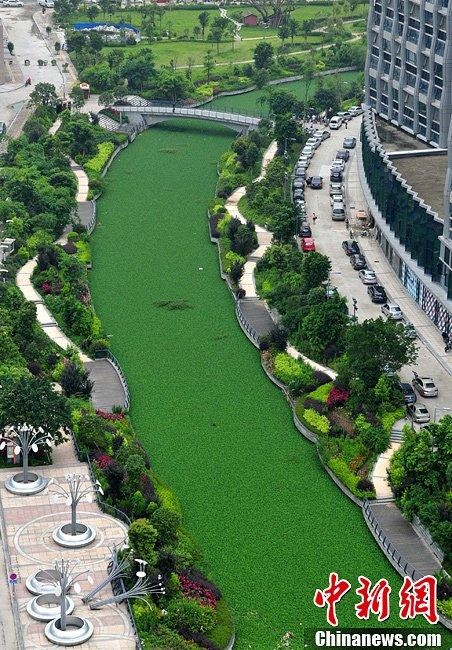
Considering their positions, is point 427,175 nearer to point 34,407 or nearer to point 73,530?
point 34,407

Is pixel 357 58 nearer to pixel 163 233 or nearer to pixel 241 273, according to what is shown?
pixel 163 233

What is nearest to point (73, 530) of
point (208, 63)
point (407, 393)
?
point (407, 393)

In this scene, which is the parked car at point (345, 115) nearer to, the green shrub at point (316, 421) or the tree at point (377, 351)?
the tree at point (377, 351)

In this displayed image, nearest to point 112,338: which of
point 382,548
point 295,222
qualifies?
point 295,222

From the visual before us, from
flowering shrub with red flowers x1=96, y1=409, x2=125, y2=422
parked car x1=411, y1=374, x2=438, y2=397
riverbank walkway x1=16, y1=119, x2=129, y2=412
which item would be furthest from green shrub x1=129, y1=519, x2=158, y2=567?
parked car x1=411, y1=374, x2=438, y2=397

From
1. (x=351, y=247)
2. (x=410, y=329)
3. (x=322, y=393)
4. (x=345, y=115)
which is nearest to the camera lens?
(x=322, y=393)
